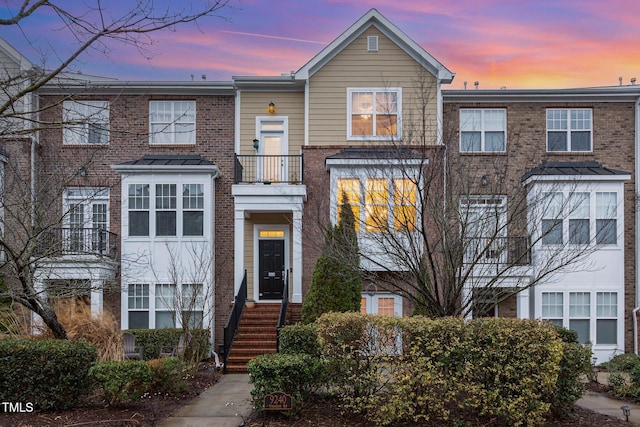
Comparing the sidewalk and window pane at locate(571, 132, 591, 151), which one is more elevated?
window pane at locate(571, 132, 591, 151)

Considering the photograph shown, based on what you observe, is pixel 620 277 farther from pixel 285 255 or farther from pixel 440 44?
pixel 285 255

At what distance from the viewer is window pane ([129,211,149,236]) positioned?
16.0m

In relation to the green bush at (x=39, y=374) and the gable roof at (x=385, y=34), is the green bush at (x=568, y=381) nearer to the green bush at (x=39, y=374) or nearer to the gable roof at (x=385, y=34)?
the green bush at (x=39, y=374)

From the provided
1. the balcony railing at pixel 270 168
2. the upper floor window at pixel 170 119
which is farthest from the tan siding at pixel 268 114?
the upper floor window at pixel 170 119

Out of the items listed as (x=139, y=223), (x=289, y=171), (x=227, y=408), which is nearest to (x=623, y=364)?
(x=227, y=408)

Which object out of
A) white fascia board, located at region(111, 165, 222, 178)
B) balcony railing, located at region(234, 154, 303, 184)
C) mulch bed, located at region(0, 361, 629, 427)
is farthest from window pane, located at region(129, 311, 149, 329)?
mulch bed, located at region(0, 361, 629, 427)

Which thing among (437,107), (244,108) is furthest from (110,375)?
(437,107)

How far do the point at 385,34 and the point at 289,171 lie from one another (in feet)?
16.7

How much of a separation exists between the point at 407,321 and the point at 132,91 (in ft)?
41.8

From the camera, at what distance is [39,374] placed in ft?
27.8

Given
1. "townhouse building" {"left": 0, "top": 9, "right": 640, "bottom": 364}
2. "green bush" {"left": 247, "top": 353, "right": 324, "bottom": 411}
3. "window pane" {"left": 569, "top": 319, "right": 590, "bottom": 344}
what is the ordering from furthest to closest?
1. "window pane" {"left": 569, "top": 319, "right": 590, "bottom": 344}
2. "townhouse building" {"left": 0, "top": 9, "right": 640, "bottom": 364}
3. "green bush" {"left": 247, "top": 353, "right": 324, "bottom": 411}

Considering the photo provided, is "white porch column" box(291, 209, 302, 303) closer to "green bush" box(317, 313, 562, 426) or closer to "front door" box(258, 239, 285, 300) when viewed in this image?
"front door" box(258, 239, 285, 300)

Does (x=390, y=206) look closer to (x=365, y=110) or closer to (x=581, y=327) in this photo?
(x=365, y=110)

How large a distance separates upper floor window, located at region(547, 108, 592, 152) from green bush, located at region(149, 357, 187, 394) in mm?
13098
